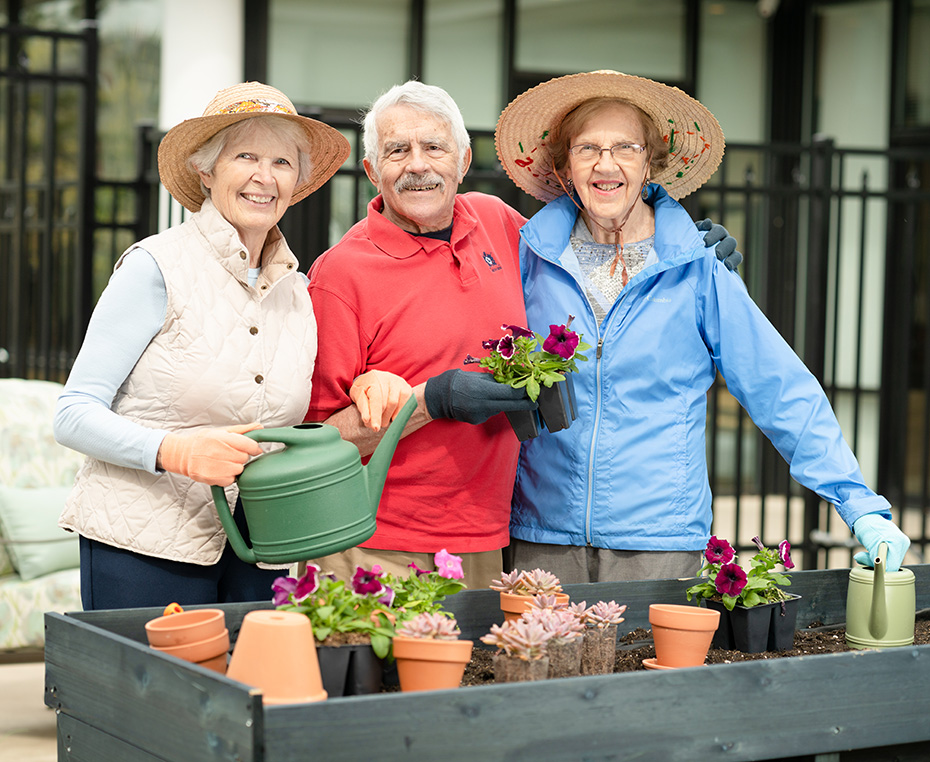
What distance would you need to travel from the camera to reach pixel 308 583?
1401mm

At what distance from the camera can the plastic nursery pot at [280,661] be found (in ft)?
4.12

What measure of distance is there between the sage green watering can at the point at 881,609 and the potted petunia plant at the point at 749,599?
0.36ft

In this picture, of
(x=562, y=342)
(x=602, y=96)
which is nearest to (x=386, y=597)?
(x=562, y=342)

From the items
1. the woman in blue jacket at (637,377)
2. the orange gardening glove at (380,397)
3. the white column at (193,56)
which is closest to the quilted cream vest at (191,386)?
the orange gardening glove at (380,397)

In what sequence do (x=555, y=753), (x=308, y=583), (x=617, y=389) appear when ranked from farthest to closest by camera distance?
(x=617, y=389), (x=308, y=583), (x=555, y=753)

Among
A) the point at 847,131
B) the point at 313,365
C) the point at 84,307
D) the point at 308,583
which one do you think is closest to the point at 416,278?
the point at 313,365

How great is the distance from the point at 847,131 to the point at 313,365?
5.56m

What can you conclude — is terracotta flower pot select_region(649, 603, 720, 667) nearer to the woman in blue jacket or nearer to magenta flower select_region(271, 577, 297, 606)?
the woman in blue jacket

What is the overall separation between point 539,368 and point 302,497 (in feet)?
1.68

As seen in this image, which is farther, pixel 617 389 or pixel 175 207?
pixel 175 207

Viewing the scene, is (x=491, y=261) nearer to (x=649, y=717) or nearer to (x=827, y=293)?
(x=649, y=717)

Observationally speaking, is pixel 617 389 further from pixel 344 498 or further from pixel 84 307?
pixel 84 307

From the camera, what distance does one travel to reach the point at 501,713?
1258mm

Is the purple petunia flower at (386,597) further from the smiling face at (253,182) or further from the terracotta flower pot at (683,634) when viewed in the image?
the smiling face at (253,182)
